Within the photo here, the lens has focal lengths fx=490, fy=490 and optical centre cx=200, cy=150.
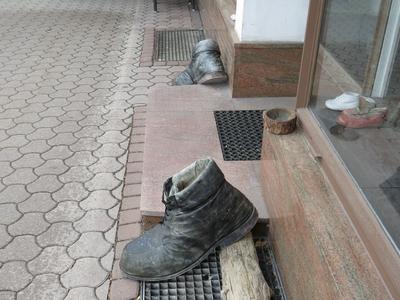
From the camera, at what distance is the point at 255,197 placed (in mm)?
2525

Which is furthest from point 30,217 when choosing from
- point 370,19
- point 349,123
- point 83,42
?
point 83,42

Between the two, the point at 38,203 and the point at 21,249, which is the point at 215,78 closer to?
the point at 38,203

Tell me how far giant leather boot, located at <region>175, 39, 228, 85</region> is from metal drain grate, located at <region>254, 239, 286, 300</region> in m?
1.67

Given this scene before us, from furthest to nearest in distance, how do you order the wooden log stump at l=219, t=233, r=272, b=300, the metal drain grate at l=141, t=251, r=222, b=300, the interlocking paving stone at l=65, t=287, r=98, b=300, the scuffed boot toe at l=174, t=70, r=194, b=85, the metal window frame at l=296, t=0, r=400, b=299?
the scuffed boot toe at l=174, t=70, r=194, b=85 → the interlocking paving stone at l=65, t=287, r=98, b=300 → the metal drain grate at l=141, t=251, r=222, b=300 → the wooden log stump at l=219, t=233, r=272, b=300 → the metal window frame at l=296, t=0, r=400, b=299

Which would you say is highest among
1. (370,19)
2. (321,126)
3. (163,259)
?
(370,19)

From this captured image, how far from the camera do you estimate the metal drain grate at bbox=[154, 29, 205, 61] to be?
5.25 metres

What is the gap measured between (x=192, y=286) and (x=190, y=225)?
1.01 ft

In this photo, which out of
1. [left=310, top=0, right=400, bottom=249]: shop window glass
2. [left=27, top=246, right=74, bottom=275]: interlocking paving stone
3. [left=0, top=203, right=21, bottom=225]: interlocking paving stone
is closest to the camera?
[left=310, top=0, right=400, bottom=249]: shop window glass

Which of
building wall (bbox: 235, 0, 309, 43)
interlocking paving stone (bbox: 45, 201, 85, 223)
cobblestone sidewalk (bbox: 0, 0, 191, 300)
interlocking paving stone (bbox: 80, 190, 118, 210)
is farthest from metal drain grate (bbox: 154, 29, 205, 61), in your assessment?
interlocking paving stone (bbox: 45, 201, 85, 223)

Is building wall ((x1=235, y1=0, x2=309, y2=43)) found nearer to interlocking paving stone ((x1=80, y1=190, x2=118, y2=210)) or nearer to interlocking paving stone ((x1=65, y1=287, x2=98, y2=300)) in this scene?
interlocking paving stone ((x1=80, y1=190, x2=118, y2=210))

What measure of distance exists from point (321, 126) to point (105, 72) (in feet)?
10.5

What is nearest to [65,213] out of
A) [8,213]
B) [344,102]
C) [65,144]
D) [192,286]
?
[8,213]

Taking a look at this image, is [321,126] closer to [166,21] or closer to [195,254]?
[195,254]

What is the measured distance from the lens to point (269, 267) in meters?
2.32
